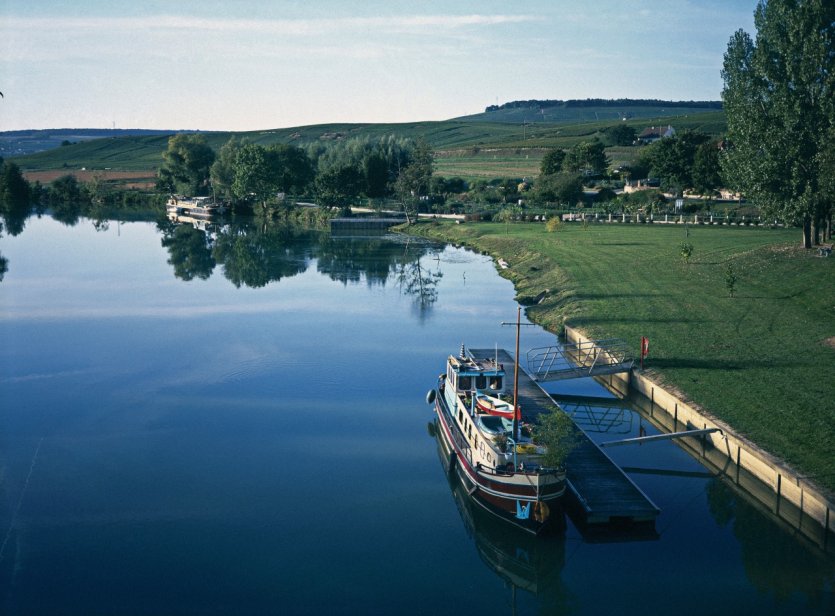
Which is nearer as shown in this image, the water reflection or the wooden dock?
the wooden dock

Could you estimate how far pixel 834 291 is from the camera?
4322cm

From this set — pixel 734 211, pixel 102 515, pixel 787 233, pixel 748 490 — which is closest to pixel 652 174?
pixel 734 211

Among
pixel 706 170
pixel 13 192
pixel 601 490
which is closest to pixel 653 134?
pixel 706 170

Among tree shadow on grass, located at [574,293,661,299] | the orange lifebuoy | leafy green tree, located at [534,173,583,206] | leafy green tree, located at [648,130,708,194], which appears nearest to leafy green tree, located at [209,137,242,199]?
leafy green tree, located at [534,173,583,206]

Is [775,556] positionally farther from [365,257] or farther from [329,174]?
[329,174]

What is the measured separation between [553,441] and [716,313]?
76.9ft

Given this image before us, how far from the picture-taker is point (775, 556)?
21547 mm

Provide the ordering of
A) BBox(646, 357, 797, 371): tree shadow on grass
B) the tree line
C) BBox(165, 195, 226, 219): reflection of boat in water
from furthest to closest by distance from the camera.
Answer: BBox(165, 195, 226, 219): reflection of boat in water < the tree line < BBox(646, 357, 797, 371): tree shadow on grass

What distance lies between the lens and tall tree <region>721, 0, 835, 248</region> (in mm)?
47344

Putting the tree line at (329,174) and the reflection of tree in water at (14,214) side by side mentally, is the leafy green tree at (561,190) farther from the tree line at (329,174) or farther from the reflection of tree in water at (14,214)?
the reflection of tree in water at (14,214)

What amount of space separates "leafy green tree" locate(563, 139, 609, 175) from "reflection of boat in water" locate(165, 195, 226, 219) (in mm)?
57134

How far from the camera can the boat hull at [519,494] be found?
2241cm

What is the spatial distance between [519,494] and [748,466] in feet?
27.6

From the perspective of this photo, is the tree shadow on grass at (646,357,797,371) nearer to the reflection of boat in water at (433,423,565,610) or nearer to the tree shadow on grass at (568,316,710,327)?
the tree shadow on grass at (568,316,710,327)
